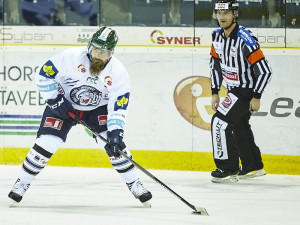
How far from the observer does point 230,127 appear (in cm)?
573

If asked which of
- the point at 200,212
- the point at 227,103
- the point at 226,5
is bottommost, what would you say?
the point at 200,212

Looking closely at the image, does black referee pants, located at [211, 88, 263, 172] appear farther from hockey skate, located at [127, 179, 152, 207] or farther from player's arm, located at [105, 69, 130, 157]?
player's arm, located at [105, 69, 130, 157]

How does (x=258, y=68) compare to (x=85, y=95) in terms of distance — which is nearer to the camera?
(x=85, y=95)

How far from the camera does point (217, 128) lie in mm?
5730

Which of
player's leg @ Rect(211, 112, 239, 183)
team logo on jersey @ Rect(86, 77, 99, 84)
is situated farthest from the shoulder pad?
team logo on jersey @ Rect(86, 77, 99, 84)

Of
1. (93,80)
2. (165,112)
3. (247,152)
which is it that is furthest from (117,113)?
(165,112)

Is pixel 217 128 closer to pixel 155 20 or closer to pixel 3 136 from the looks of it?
pixel 155 20

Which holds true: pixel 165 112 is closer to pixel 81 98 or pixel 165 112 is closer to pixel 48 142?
pixel 81 98

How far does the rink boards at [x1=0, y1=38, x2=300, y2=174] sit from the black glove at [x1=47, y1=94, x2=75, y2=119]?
1.98 meters

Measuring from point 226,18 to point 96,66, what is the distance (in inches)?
61.2

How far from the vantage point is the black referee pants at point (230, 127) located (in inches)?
224

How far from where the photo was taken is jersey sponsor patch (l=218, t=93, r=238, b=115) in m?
5.68

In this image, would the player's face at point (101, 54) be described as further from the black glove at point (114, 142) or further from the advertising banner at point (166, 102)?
the advertising banner at point (166, 102)

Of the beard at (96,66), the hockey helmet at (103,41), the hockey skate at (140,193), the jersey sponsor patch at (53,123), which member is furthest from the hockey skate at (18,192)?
the hockey helmet at (103,41)
